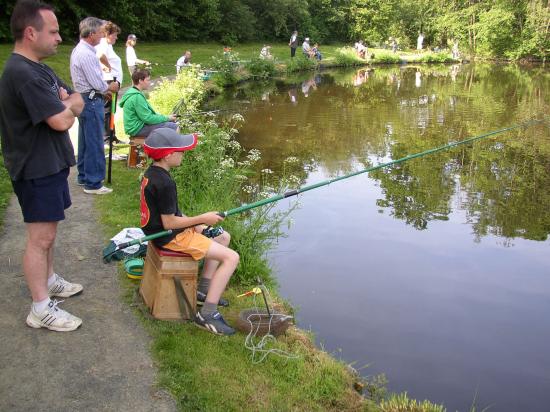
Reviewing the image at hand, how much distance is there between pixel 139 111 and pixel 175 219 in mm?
3698

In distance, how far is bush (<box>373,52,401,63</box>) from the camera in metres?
36.4

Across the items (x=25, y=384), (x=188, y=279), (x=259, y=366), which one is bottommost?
(x=259, y=366)

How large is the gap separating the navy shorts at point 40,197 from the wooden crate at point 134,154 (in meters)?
3.84

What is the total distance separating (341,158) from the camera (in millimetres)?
11773

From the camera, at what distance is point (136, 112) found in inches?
280

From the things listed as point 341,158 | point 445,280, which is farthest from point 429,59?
point 445,280

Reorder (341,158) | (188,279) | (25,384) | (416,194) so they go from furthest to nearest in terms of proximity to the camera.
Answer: (341,158) < (416,194) < (188,279) < (25,384)

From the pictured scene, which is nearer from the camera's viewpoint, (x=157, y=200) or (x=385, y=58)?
(x=157, y=200)

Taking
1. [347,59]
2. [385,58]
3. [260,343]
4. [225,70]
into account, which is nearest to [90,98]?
[260,343]

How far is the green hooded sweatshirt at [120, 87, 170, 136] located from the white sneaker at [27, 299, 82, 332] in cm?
373

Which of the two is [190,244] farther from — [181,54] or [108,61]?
[181,54]

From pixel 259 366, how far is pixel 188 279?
76 centimetres

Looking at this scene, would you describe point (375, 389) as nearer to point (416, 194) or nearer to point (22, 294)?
point (22, 294)

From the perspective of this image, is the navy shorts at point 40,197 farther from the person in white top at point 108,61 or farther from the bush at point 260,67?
the bush at point 260,67
